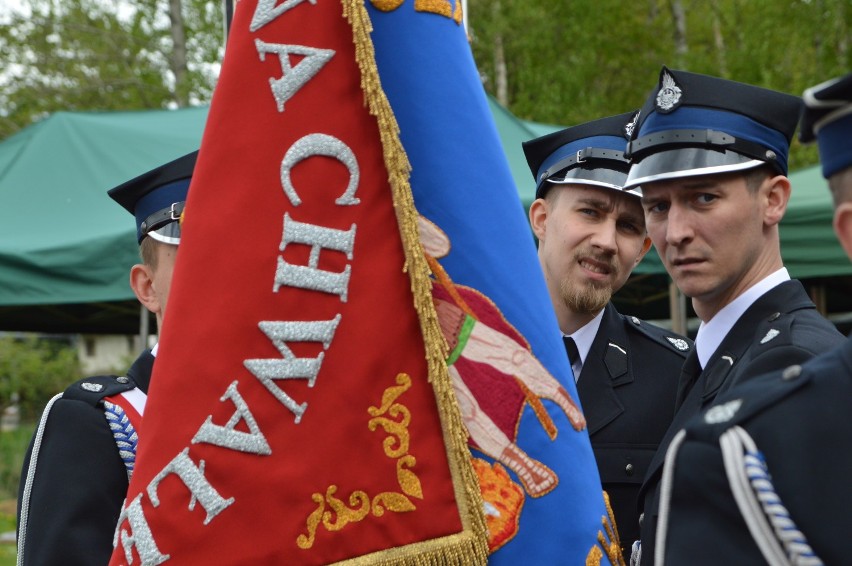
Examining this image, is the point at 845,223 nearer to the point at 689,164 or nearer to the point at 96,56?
the point at 689,164

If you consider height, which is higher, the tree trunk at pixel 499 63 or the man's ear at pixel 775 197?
the man's ear at pixel 775 197

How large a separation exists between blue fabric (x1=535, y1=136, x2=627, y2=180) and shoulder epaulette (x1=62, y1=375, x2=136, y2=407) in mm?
1419

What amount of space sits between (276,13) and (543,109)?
14585mm

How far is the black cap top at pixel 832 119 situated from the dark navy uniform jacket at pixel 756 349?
2.02 ft

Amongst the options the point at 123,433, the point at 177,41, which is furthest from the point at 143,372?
the point at 177,41

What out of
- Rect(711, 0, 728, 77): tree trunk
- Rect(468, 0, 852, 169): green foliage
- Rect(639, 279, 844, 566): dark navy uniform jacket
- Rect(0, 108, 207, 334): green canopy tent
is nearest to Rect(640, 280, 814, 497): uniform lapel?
Rect(639, 279, 844, 566): dark navy uniform jacket

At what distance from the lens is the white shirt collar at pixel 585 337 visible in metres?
3.22

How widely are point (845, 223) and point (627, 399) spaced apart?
5.48 feet

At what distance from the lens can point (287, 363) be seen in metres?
2.05

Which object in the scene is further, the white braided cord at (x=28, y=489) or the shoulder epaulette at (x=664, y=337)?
the shoulder epaulette at (x=664, y=337)

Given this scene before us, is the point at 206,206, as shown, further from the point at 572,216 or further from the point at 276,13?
the point at 572,216

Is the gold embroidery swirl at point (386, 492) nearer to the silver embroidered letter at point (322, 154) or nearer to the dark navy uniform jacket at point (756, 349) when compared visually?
the silver embroidered letter at point (322, 154)

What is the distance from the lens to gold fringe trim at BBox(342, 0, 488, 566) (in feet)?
6.89

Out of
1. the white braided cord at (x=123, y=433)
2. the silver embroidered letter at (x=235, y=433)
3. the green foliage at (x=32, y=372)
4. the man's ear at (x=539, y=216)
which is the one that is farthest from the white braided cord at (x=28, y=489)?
the green foliage at (x=32, y=372)
